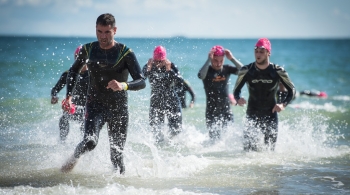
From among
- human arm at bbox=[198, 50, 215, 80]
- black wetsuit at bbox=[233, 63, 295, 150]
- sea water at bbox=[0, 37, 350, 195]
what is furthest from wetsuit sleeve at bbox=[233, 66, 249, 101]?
human arm at bbox=[198, 50, 215, 80]

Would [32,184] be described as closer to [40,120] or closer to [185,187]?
[185,187]

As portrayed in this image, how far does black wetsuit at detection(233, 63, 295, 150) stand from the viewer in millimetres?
8039

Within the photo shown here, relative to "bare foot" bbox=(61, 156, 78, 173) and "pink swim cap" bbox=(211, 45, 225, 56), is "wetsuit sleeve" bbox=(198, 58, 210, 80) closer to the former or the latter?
"pink swim cap" bbox=(211, 45, 225, 56)

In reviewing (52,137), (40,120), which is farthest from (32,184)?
(40,120)

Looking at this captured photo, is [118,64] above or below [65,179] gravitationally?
above

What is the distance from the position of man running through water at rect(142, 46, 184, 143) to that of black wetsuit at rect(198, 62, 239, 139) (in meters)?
0.56

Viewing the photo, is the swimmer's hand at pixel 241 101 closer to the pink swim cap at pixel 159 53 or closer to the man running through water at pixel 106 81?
the pink swim cap at pixel 159 53

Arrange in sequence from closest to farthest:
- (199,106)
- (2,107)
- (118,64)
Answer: (118,64), (2,107), (199,106)

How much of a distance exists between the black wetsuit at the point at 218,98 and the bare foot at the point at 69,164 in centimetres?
382

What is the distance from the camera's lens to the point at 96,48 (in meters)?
6.08

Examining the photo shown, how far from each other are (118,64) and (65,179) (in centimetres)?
161

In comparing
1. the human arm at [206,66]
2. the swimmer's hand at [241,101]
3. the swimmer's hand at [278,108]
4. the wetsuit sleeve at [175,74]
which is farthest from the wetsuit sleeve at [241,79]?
the wetsuit sleeve at [175,74]

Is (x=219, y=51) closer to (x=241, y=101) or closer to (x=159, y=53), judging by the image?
(x=159, y=53)

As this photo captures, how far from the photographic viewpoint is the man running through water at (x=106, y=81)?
5930mm
